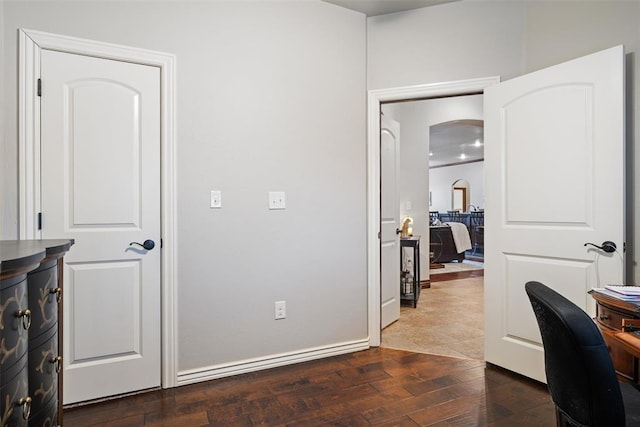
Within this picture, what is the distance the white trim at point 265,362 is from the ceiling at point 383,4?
2.63 meters

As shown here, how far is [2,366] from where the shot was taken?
95 cm

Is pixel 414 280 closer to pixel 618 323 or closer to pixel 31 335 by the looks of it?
pixel 618 323

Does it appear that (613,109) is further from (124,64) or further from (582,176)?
(124,64)

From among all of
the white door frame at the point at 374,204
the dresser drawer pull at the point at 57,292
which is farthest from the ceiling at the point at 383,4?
the dresser drawer pull at the point at 57,292

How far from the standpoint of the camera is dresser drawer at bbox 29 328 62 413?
4.04ft

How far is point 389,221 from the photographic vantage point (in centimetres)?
346

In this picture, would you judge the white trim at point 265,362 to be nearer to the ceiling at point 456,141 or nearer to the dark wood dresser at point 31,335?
the dark wood dresser at point 31,335

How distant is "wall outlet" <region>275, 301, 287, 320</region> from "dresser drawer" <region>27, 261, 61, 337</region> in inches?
53.9

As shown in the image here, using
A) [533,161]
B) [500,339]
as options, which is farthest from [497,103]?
[500,339]

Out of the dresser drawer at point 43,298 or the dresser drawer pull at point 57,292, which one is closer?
the dresser drawer at point 43,298

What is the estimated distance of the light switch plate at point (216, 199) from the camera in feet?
7.68

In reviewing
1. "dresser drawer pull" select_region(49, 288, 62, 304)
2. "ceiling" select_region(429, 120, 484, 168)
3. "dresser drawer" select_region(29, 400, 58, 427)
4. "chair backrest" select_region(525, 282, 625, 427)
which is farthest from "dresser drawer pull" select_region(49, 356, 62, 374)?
"ceiling" select_region(429, 120, 484, 168)

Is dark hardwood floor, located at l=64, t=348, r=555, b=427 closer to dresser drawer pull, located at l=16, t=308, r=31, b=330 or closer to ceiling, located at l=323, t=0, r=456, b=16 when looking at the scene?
dresser drawer pull, located at l=16, t=308, r=31, b=330

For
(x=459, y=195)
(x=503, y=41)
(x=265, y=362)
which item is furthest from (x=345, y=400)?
(x=459, y=195)
